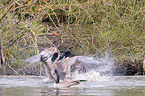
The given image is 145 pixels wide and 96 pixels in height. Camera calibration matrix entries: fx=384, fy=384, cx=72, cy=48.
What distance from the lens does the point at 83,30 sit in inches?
574

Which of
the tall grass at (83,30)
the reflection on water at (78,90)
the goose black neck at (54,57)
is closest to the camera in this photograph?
the reflection on water at (78,90)

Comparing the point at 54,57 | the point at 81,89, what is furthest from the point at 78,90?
the point at 54,57

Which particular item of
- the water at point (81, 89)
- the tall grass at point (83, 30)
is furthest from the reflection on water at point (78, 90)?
the tall grass at point (83, 30)

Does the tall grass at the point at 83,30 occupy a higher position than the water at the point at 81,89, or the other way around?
the tall grass at the point at 83,30

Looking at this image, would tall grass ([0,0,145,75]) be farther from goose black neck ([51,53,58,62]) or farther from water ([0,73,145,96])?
goose black neck ([51,53,58,62])

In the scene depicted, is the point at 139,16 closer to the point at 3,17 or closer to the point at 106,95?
the point at 3,17

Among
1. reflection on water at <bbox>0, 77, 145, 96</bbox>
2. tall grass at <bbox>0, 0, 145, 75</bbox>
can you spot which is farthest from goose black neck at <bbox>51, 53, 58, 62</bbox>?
tall grass at <bbox>0, 0, 145, 75</bbox>

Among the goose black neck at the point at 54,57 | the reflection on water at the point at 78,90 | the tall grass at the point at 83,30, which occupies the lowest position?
the reflection on water at the point at 78,90

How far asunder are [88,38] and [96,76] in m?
4.57

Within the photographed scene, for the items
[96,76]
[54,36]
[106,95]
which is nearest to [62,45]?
[54,36]

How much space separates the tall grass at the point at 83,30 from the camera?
13.9 meters

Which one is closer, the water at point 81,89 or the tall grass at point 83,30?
the water at point 81,89

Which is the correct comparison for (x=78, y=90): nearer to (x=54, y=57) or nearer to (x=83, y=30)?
(x=54, y=57)

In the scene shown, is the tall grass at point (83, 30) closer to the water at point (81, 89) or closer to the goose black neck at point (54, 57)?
the water at point (81, 89)
